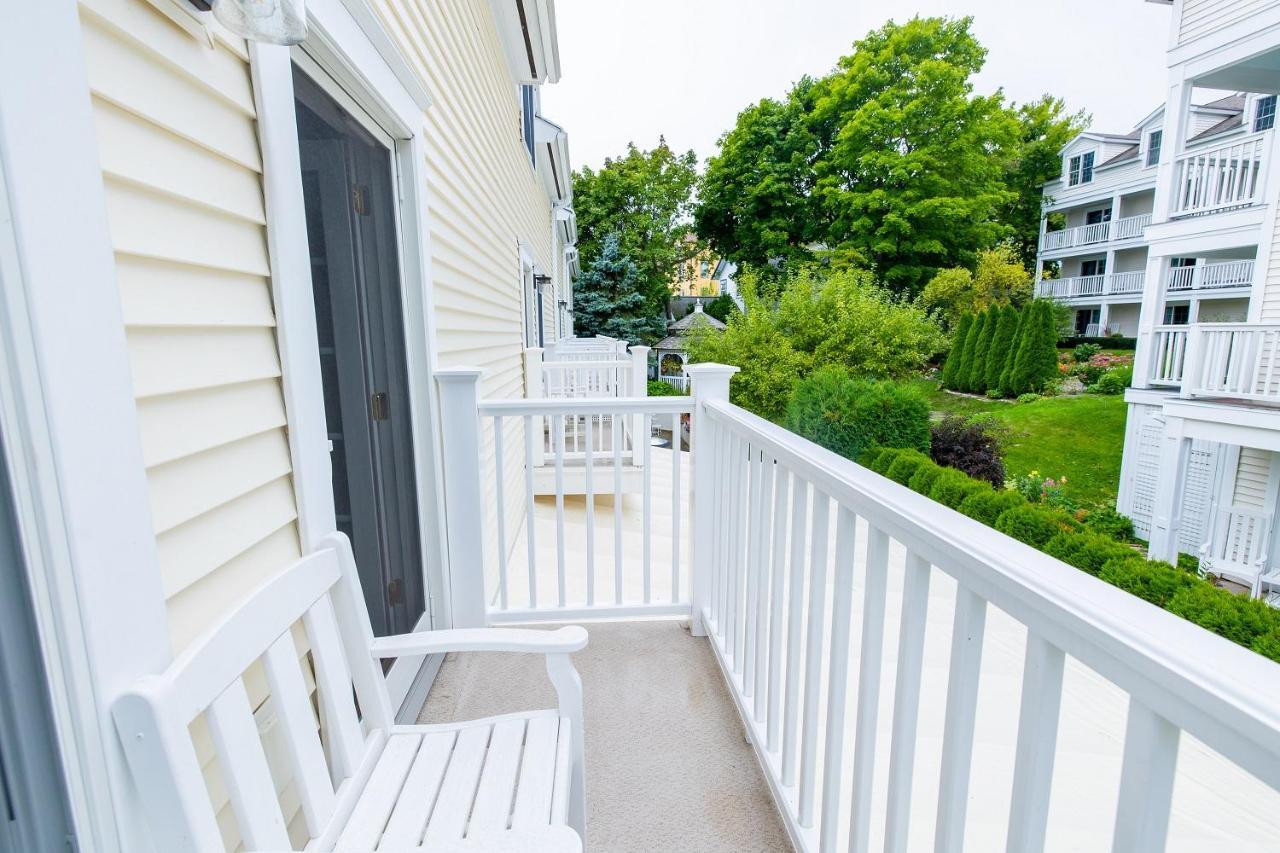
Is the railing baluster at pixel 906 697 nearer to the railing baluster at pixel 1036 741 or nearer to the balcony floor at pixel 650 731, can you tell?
the railing baluster at pixel 1036 741

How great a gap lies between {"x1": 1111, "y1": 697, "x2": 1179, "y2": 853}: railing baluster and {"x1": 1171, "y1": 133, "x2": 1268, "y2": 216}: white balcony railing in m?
10.8

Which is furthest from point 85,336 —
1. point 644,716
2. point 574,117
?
point 574,117

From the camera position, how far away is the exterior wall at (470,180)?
2.79 m

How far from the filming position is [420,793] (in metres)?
1.23

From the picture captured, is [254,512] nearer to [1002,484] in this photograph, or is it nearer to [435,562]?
[435,562]

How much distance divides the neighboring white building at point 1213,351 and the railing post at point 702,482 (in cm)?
743

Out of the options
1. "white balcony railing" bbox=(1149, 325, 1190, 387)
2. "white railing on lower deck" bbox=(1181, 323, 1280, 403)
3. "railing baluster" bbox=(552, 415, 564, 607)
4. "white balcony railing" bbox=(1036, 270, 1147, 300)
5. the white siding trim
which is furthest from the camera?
"white balcony railing" bbox=(1036, 270, 1147, 300)

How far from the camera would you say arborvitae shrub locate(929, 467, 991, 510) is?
5316 millimetres

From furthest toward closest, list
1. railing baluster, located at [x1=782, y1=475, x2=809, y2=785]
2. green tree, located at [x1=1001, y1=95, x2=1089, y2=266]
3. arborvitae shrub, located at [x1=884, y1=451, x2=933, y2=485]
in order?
green tree, located at [x1=1001, y1=95, x2=1089, y2=266]
arborvitae shrub, located at [x1=884, y1=451, x2=933, y2=485]
railing baluster, located at [x1=782, y1=475, x2=809, y2=785]

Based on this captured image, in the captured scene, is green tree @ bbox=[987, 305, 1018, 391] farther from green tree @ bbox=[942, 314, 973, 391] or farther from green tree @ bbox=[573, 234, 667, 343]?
green tree @ bbox=[573, 234, 667, 343]

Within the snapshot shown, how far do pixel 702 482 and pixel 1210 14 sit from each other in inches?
426

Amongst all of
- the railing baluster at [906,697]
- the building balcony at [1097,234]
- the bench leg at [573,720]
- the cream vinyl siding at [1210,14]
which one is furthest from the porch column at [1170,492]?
the building balcony at [1097,234]

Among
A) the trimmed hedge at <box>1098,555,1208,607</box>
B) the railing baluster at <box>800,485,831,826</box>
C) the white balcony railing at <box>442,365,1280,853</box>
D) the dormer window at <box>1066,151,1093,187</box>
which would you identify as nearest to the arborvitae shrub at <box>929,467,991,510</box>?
the trimmed hedge at <box>1098,555,1208,607</box>

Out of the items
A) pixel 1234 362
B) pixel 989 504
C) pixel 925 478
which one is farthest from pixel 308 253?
pixel 1234 362
